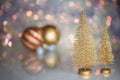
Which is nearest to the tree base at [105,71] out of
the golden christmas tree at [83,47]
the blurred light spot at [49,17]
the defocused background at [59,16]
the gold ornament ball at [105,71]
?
the gold ornament ball at [105,71]

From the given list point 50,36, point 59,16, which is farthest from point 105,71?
point 59,16

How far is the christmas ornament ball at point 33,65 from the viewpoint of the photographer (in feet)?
4.57

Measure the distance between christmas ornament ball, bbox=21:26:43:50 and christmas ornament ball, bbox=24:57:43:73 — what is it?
0.37 feet

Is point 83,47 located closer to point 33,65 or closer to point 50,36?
point 33,65

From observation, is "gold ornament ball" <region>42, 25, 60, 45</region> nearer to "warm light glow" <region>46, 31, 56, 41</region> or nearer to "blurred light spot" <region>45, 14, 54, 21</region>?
"warm light glow" <region>46, 31, 56, 41</region>

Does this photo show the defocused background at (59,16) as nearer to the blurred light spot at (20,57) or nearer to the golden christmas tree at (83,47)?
the blurred light spot at (20,57)

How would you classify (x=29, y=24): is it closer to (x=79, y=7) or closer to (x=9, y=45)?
(x=9, y=45)

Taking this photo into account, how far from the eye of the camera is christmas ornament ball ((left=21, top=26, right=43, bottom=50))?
1.66m

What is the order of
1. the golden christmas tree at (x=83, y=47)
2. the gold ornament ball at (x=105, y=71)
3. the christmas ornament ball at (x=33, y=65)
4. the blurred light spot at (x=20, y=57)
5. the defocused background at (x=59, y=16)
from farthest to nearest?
the defocused background at (x=59, y=16) → the blurred light spot at (x=20, y=57) → the christmas ornament ball at (x=33, y=65) → the gold ornament ball at (x=105, y=71) → the golden christmas tree at (x=83, y=47)

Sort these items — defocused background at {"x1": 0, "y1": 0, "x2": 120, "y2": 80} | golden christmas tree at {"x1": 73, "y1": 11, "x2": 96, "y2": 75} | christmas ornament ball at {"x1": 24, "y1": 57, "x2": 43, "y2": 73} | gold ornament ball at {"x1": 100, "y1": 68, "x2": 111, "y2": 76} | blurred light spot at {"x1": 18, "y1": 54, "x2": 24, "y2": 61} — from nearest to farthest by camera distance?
1. golden christmas tree at {"x1": 73, "y1": 11, "x2": 96, "y2": 75}
2. gold ornament ball at {"x1": 100, "y1": 68, "x2": 111, "y2": 76}
3. christmas ornament ball at {"x1": 24, "y1": 57, "x2": 43, "y2": 73}
4. blurred light spot at {"x1": 18, "y1": 54, "x2": 24, "y2": 61}
5. defocused background at {"x1": 0, "y1": 0, "x2": 120, "y2": 80}

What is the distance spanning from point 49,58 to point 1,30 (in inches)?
25.2

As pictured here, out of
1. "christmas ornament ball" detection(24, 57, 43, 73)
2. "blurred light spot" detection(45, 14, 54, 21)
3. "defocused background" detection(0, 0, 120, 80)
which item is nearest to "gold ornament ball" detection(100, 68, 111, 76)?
"christmas ornament ball" detection(24, 57, 43, 73)

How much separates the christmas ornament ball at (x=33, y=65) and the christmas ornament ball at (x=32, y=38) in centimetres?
11

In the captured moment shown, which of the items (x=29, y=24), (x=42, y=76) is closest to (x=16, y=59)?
(x=42, y=76)
